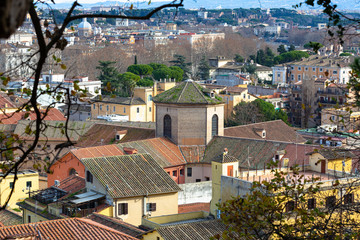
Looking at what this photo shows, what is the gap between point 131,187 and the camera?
19797 millimetres

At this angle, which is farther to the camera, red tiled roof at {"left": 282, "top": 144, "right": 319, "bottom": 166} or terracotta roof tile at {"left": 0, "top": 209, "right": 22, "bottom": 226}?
red tiled roof at {"left": 282, "top": 144, "right": 319, "bottom": 166}

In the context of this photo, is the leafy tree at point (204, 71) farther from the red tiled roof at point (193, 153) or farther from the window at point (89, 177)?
the window at point (89, 177)

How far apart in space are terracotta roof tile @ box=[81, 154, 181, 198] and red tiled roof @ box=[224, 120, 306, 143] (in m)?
8.49

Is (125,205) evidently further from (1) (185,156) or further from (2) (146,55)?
(2) (146,55)

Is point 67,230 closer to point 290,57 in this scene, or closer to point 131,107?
point 131,107

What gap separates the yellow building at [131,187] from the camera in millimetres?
19453

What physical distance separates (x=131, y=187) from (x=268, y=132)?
12.3 m

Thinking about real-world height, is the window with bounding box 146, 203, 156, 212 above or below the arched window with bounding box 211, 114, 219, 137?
below

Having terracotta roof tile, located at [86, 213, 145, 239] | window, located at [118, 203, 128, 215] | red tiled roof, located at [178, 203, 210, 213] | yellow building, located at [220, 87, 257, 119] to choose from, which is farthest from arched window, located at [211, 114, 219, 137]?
yellow building, located at [220, 87, 257, 119]

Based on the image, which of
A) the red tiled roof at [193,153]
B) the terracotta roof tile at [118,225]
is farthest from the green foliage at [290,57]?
the terracotta roof tile at [118,225]

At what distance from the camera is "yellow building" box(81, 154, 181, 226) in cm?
1945

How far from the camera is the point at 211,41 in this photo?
4058 inches

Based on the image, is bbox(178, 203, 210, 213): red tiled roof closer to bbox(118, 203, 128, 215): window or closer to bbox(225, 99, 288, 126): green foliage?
bbox(118, 203, 128, 215): window

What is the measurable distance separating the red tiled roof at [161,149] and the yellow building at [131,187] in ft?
12.8
